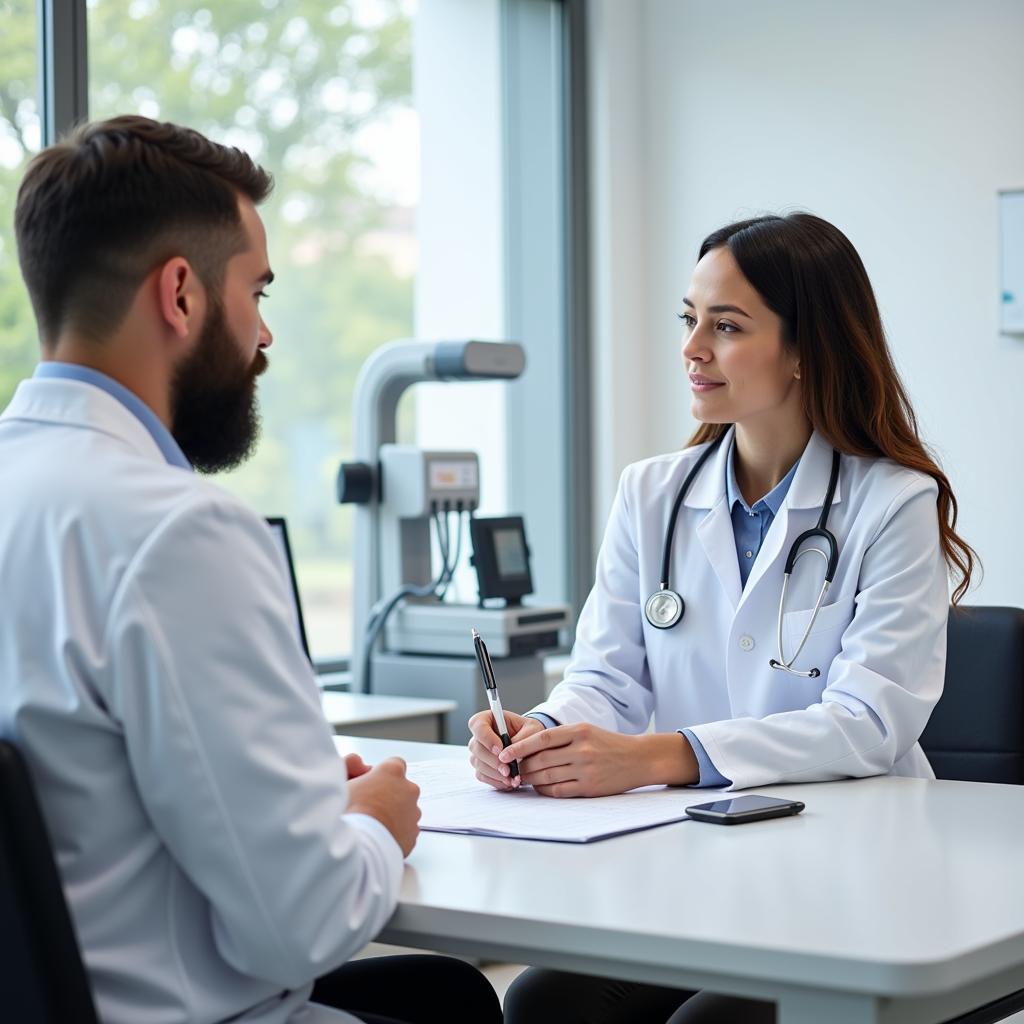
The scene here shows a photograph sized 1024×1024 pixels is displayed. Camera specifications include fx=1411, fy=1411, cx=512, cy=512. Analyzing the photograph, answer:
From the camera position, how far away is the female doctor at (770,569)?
5.27 feet

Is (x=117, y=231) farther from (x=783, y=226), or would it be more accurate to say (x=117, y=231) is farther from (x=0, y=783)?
(x=783, y=226)

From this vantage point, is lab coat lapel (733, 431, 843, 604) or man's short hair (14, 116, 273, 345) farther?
lab coat lapel (733, 431, 843, 604)

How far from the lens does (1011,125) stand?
3617 millimetres

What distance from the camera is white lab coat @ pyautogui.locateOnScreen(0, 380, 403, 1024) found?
950 mm

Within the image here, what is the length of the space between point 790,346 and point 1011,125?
2.01 metres

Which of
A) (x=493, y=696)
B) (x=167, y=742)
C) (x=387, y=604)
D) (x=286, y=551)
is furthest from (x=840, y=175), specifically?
(x=167, y=742)

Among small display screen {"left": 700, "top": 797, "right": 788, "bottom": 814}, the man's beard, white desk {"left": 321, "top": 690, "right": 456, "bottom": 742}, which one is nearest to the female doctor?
small display screen {"left": 700, "top": 797, "right": 788, "bottom": 814}

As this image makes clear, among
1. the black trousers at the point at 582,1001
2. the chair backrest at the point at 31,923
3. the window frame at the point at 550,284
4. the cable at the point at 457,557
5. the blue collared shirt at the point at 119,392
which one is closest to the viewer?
the chair backrest at the point at 31,923

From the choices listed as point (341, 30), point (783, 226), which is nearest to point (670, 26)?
point (341, 30)

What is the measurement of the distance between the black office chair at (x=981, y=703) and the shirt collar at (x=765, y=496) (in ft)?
0.93

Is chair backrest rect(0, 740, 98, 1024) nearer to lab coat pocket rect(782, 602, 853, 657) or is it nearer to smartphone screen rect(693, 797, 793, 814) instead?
smartphone screen rect(693, 797, 793, 814)

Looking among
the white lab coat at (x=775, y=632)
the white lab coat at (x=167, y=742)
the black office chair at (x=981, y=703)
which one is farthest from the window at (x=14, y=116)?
the white lab coat at (x=167, y=742)

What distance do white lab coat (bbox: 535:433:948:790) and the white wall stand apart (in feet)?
6.15

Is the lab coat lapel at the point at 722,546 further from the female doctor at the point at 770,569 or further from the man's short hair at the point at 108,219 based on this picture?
the man's short hair at the point at 108,219
